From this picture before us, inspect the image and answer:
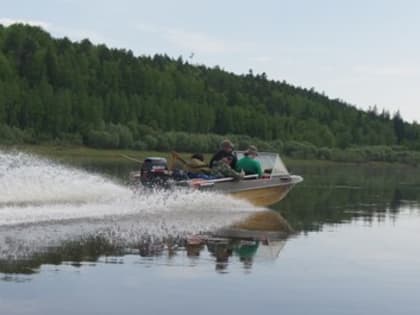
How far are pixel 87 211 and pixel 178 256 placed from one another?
5395 millimetres

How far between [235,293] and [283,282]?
1329 mm

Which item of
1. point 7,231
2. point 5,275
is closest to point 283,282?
point 5,275

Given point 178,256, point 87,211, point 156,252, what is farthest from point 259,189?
point 178,256

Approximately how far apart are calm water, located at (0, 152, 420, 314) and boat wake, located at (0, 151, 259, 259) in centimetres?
4

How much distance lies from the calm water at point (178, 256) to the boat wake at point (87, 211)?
4cm

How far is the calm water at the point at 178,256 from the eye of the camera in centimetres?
1116

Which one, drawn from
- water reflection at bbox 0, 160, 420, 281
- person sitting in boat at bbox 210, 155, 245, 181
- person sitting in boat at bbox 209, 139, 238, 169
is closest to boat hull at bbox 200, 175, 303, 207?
person sitting in boat at bbox 210, 155, 245, 181

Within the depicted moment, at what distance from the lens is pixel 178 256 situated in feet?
47.5

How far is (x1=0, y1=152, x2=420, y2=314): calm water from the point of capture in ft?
36.6

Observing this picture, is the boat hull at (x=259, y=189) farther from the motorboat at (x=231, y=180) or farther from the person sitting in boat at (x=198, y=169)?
the person sitting in boat at (x=198, y=169)

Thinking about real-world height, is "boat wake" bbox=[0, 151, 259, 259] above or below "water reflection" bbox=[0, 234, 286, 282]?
above

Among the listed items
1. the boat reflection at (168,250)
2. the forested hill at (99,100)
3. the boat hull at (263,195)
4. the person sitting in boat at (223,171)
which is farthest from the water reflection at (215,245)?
the forested hill at (99,100)

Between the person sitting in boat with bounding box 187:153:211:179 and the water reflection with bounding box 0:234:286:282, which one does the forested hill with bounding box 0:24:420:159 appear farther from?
the water reflection with bounding box 0:234:286:282

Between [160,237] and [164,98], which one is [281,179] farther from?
[164,98]
